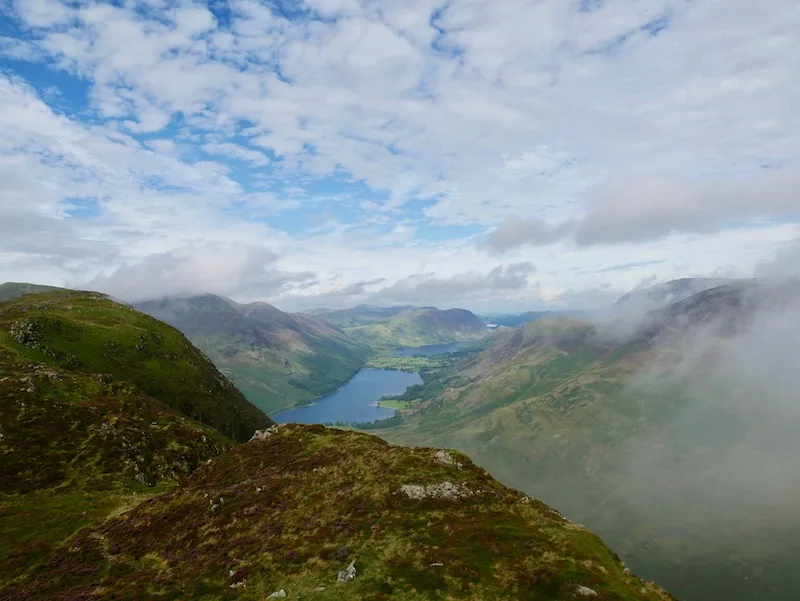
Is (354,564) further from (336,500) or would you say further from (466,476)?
(466,476)

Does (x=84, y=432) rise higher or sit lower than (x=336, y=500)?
higher

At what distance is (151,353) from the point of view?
16512 centimetres

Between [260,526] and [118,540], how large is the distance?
15.3 meters

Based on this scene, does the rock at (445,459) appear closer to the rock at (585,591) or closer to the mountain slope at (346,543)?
the mountain slope at (346,543)

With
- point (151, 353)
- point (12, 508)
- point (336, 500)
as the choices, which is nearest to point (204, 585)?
point (336, 500)

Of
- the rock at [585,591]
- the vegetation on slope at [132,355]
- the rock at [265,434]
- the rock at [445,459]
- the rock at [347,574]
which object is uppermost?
the vegetation on slope at [132,355]

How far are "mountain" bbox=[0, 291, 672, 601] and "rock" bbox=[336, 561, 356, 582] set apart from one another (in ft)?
0.74

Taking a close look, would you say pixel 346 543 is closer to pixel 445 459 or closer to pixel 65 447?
pixel 445 459

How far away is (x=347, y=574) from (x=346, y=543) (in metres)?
5.09

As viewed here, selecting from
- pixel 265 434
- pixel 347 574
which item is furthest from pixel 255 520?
pixel 265 434

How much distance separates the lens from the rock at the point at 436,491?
4619 cm

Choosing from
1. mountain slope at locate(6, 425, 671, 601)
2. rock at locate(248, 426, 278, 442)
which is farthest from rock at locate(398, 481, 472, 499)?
rock at locate(248, 426, 278, 442)

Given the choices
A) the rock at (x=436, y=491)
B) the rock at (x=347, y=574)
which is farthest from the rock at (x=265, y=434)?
the rock at (x=347, y=574)

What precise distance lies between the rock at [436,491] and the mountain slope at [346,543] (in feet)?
0.38
